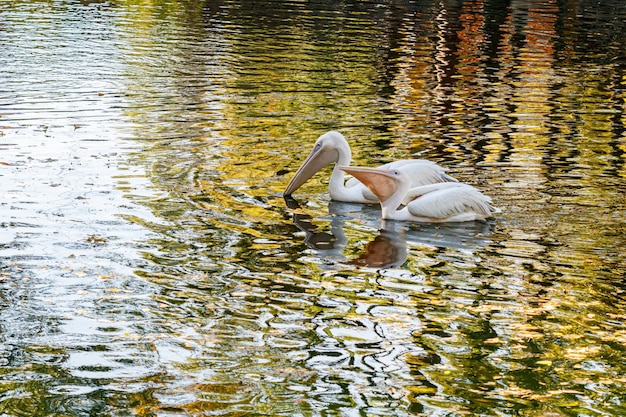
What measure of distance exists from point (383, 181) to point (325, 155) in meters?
1.34

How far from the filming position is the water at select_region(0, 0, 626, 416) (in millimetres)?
6887

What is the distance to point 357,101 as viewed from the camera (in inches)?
703

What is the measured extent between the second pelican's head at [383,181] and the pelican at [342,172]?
30 cm

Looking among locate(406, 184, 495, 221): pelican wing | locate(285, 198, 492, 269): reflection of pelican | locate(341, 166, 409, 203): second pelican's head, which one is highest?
locate(341, 166, 409, 203): second pelican's head

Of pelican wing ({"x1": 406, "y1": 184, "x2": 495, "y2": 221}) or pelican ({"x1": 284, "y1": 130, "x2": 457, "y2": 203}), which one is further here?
pelican ({"x1": 284, "y1": 130, "x2": 457, "y2": 203})

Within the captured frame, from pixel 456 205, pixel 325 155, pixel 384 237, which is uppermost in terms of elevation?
pixel 325 155

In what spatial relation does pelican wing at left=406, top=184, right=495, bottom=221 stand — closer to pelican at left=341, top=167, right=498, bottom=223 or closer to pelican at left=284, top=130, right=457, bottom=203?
pelican at left=341, top=167, right=498, bottom=223

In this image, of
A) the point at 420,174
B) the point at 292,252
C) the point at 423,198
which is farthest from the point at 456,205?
the point at 292,252

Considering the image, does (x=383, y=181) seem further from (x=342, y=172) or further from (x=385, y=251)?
(x=385, y=251)

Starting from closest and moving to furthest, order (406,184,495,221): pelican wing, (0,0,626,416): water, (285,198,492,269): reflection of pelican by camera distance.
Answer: (0,0,626,416): water
(285,198,492,269): reflection of pelican
(406,184,495,221): pelican wing

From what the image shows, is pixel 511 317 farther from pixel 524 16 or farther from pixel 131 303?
pixel 524 16

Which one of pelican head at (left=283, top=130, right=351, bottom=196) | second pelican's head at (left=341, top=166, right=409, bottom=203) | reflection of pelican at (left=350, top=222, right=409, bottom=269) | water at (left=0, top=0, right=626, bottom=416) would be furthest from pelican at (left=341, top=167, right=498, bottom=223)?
pelican head at (left=283, top=130, right=351, bottom=196)

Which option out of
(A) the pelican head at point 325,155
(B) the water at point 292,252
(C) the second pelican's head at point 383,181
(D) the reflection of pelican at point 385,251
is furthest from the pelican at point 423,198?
(A) the pelican head at point 325,155

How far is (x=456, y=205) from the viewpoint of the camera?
35.4ft
